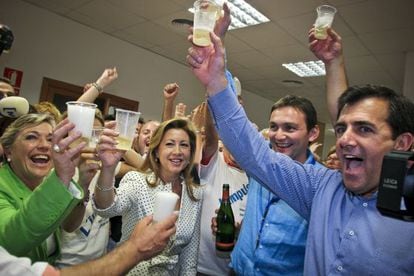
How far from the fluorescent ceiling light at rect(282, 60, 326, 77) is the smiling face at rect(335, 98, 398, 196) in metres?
4.65

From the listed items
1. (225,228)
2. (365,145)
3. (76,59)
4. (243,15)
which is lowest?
(225,228)

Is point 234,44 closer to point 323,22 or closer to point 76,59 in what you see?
point 76,59

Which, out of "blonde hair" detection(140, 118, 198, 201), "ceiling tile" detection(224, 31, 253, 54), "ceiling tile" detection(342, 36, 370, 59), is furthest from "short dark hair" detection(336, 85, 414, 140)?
"ceiling tile" detection(224, 31, 253, 54)

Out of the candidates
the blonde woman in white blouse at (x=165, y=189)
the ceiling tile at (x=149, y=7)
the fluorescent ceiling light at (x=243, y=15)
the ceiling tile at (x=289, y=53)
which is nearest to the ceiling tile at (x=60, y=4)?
the ceiling tile at (x=149, y=7)

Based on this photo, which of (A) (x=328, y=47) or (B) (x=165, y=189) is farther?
(B) (x=165, y=189)

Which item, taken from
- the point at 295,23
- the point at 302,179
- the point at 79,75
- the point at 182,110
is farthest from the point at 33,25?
the point at 302,179

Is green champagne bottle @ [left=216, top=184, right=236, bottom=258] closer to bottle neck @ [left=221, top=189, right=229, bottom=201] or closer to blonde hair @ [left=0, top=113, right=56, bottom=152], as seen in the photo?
bottle neck @ [left=221, top=189, right=229, bottom=201]

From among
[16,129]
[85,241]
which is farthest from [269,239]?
[16,129]

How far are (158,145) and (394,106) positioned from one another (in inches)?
57.9

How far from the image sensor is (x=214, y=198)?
2.17 m

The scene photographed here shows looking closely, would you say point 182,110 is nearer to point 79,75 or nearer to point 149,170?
point 149,170

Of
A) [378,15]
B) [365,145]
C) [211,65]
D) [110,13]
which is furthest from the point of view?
[110,13]

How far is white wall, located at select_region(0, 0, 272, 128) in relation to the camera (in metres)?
4.48

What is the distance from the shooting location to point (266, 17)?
411 cm
